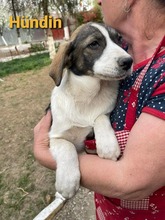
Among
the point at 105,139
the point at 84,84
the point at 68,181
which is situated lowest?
the point at 68,181

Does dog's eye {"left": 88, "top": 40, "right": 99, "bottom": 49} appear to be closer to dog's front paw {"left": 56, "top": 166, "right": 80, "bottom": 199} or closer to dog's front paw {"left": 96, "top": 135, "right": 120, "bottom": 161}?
dog's front paw {"left": 96, "top": 135, "right": 120, "bottom": 161}

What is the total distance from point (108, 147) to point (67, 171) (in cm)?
22

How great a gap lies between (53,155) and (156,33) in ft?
2.58

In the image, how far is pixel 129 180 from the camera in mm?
1247

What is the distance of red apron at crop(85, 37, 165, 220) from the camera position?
4.67 ft

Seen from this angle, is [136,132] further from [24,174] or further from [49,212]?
[24,174]

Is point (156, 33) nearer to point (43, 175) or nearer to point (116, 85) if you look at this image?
point (116, 85)

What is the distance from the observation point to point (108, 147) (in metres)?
1.46

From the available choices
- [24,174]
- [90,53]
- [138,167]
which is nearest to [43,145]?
[90,53]

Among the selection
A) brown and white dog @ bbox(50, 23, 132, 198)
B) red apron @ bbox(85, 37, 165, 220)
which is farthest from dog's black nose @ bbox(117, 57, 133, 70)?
red apron @ bbox(85, 37, 165, 220)

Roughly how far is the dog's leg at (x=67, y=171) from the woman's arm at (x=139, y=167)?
5.5 inches

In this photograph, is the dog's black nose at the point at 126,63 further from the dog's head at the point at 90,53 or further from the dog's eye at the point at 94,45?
the dog's eye at the point at 94,45

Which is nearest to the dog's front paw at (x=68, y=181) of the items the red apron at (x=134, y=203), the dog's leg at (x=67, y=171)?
the dog's leg at (x=67, y=171)

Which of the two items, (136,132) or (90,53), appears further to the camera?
(90,53)
